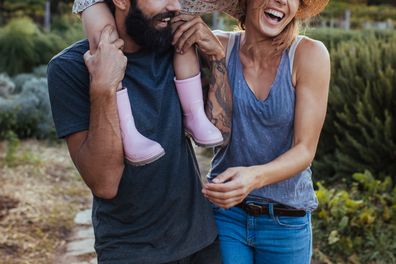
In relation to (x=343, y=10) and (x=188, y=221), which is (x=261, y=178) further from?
(x=343, y=10)

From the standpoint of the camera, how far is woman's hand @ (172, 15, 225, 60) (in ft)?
8.14

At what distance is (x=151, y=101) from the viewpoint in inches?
94.4

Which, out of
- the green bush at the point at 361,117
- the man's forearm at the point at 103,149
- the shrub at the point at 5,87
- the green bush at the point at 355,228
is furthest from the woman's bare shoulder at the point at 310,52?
the shrub at the point at 5,87

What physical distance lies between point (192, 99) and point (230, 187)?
41 cm

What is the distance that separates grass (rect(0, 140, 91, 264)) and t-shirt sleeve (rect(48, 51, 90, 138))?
288 centimetres

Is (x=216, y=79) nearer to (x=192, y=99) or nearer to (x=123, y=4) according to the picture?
(x=192, y=99)

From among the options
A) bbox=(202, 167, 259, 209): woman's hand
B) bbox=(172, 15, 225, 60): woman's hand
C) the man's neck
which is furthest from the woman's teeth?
bbox=(202, 167, 259, 209): woman's hand

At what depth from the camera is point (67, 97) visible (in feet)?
7.64

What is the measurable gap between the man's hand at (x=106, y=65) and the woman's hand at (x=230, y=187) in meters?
0.46

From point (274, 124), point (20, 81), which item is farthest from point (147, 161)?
point (20, 81)

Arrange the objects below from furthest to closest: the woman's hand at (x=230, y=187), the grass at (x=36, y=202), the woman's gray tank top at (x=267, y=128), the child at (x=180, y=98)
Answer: the grass at (x=36, y=202) < the woman's gray tank top at (x=267, y=128) < the child at (x=180, y=98) < the woman's hand at (x=230, y=187)

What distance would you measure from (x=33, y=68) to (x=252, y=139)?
10.4 meters

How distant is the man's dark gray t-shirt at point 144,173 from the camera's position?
2338 millimetres

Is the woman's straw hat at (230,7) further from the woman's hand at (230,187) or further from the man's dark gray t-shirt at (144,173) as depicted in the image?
the woman's hand at (230,187)
